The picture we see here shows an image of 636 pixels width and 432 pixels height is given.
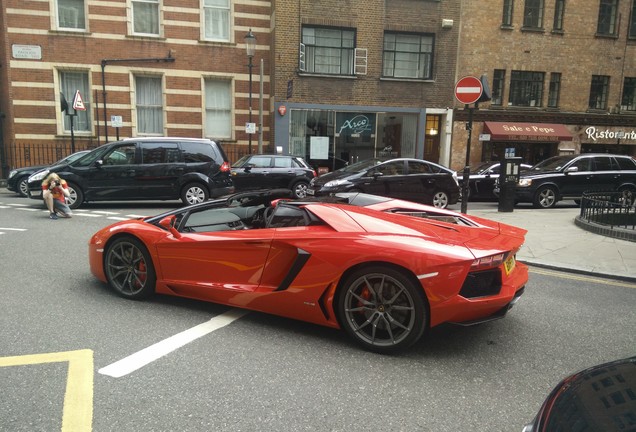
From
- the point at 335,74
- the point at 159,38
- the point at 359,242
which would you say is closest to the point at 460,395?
the point at 359,242

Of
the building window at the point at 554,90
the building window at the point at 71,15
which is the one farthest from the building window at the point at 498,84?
the building window at the point at 71,15

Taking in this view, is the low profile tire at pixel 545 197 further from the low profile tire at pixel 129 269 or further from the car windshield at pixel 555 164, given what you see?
the low profile tire at pixel 129 269

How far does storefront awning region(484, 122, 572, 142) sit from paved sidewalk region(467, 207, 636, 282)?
1097 centimetres

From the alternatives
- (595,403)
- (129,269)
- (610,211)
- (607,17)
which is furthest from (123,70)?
(607,17)

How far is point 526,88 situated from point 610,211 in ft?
47.7

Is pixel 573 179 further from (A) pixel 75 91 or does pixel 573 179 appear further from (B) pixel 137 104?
(A) pixel 75 91

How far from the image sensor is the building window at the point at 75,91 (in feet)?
66.6

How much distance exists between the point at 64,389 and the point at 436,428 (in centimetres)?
239

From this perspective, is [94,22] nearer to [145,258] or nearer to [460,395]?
[145,258]

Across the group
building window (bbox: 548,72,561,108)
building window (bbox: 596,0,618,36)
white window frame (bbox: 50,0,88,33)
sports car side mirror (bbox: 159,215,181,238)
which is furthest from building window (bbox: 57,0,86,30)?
building window (bbox: 596,0,618,36)

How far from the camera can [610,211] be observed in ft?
33.1

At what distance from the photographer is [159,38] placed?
66.7 ft

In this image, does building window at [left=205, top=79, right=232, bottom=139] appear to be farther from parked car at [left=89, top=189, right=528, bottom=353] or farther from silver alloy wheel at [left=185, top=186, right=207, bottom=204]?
parked car at [left=89, top=189, right=528, bottom=353]

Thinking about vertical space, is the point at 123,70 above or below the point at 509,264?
above
